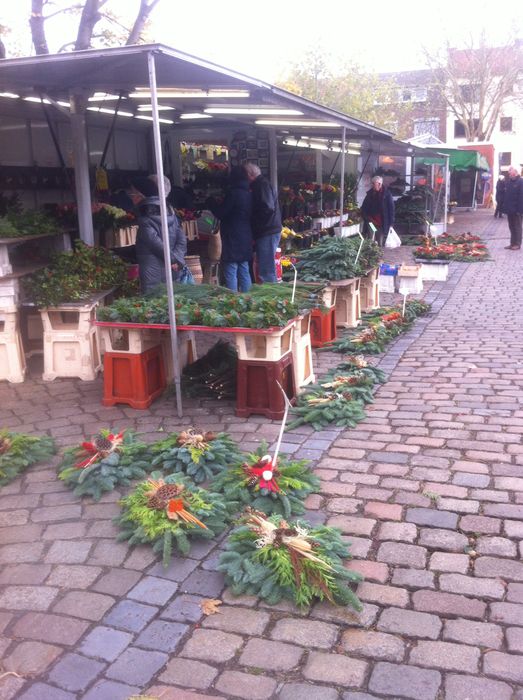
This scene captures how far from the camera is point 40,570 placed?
3.45 meters

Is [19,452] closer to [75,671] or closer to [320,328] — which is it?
[75,671]

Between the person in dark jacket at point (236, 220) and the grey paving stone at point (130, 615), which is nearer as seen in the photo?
the grey paving stone at point (130, 615)

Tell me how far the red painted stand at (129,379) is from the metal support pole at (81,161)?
7.97 feet

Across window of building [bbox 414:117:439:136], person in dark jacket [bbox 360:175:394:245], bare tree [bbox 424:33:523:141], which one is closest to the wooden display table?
person in dark jacket [bbox 360:175:394:245]

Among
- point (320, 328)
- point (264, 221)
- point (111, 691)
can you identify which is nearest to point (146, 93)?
point (264, 221)

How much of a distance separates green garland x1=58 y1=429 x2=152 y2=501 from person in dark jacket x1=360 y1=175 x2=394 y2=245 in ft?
37.5

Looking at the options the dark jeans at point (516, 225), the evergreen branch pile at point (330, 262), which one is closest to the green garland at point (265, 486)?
the evergreen branch pile at point (330, 262)

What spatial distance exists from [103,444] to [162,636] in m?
1.82

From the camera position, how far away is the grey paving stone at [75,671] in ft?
8.74

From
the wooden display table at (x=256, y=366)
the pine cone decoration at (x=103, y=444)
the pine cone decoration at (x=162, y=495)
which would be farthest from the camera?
the wooden display table at (x=256, y=366)

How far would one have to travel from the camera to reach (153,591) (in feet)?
10.7

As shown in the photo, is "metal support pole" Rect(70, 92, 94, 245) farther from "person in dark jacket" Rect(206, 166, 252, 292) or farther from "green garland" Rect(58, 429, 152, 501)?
"green garland" Rect(58, 429, 152, 501)

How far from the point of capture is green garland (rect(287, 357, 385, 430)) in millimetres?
5430

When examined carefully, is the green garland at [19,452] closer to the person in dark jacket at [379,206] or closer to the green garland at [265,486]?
the green garland at [265,486]
